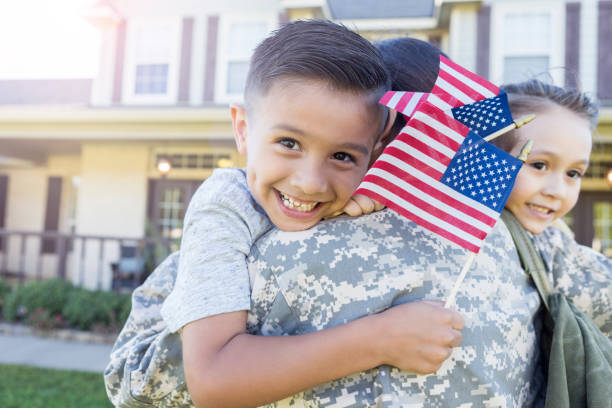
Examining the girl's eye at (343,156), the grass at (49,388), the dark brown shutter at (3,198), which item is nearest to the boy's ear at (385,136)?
the girl's eye at (343,156)

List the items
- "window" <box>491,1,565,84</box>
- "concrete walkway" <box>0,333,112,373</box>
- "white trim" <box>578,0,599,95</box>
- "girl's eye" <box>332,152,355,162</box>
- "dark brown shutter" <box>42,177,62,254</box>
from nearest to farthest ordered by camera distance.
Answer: "girl's eye" <box>332,152,355,162</box> → "concrete walkway" <box>0,333,112,373</box> → "white trim" <box>578,0,599,95</box> → "window" <box>491,1,565,84</box> → "dark brown shutter" <box>42,177,62,254</box>

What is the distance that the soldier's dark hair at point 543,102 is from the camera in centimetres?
176

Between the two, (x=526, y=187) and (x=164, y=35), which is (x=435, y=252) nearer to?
(x=526, y=187)

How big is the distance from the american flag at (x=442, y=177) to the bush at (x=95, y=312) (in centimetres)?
697

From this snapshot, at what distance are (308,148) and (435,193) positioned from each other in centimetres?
39

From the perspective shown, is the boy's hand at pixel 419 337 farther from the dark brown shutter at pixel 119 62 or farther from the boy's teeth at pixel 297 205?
the dark brown shutter at pixel 119 62

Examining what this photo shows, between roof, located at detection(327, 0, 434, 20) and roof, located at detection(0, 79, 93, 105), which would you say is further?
roof, located at detection(0, 79, 93, 105)

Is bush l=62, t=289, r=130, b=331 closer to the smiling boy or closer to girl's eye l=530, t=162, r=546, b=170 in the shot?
the smiling boy

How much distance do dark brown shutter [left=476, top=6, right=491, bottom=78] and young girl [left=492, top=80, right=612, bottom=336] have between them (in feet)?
29.5

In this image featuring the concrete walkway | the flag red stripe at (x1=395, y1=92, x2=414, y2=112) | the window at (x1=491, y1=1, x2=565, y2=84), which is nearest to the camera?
the flag red stripe at (x1=395, y1=92, x2=414, y2=112)

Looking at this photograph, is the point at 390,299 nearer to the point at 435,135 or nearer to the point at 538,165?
the point at 435,135

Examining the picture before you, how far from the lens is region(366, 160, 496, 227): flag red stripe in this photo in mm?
1278

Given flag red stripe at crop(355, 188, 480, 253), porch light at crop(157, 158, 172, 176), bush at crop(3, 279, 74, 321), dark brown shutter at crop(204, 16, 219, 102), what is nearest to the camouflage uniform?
flag red stripe at crop(355, 188, 480, 253)

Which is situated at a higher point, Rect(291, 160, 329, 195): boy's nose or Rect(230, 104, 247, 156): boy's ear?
Rect(230, 104, 247, 156): boy's ear
